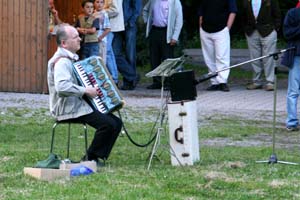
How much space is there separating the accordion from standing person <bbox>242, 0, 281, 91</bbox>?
810cm

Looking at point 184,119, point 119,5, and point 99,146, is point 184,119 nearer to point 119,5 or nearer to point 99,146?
point 99,146

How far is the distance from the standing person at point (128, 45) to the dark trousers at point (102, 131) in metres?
7.81

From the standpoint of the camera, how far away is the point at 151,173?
8633 mm

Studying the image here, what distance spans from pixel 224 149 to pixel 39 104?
201 inches

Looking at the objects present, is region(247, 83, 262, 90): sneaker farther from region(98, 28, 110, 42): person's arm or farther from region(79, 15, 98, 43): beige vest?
region(79, 15, 98, 43): beige vest

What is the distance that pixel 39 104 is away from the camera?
49.0 feet

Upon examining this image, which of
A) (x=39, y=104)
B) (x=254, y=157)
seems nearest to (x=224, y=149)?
(x=254, y=157)

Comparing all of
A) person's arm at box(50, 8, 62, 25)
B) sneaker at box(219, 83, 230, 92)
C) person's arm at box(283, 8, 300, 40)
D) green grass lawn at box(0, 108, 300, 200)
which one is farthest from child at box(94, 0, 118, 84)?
person's arm at box(283, 8, 300, 40)

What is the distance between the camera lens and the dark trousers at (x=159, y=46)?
1694cm

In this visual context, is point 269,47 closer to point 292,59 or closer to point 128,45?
point 128,45

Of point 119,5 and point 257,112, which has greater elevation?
point 119,5

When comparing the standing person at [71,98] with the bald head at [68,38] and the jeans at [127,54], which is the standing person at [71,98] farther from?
the jeans at [127,54]

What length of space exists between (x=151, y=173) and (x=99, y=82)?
3.67 ft

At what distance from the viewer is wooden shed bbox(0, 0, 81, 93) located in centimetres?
1633
